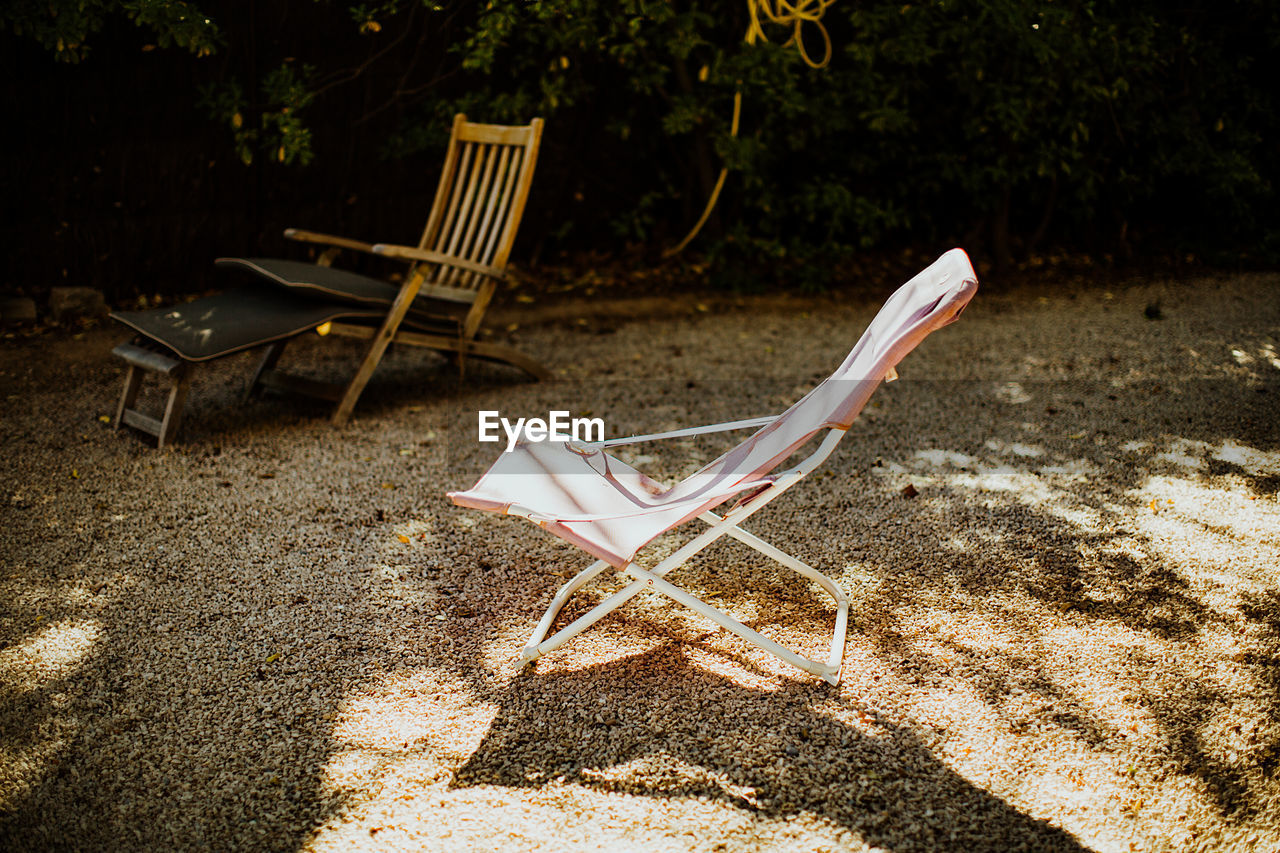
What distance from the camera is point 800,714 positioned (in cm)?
224

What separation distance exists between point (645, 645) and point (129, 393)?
2646mm

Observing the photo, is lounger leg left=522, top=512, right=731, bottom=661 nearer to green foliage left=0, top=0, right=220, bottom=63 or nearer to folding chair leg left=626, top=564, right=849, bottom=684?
folding chair leg left=626, top=564, right=849, bottom=684

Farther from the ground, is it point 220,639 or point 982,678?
point 982,678

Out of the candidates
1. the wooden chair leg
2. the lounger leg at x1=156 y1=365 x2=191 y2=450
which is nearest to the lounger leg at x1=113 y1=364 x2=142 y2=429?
the lounger leg at x1=156 y1=365 x2=191 y2=450

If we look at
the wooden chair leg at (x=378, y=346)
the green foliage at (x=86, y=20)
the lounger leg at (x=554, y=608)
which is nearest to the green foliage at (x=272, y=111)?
the green foliage at (x=86, y=20)

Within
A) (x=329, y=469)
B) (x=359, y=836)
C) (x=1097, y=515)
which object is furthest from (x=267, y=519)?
(x=1097, y=515)

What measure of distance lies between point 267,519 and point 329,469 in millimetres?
461

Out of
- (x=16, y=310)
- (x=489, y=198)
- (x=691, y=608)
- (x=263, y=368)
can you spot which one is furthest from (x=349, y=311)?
(x=16, y=310)

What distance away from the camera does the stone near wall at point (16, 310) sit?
5.24 meters

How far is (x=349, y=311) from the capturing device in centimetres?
398

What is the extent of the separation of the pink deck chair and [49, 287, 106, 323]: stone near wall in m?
4.09

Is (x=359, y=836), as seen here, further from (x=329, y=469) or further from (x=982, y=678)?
(x=329, y=469)

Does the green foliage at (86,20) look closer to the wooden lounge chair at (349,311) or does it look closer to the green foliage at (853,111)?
the green foliage at (853,111)

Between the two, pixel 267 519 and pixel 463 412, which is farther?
pixel 463 412
